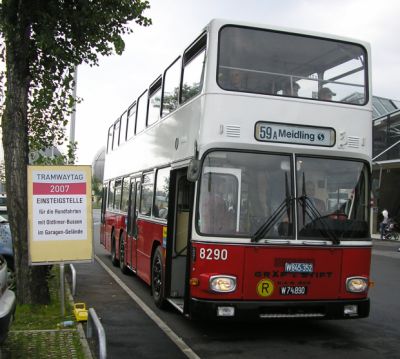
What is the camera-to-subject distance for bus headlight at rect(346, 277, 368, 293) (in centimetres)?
709

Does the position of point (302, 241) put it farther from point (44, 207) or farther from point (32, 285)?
point (32, 285)

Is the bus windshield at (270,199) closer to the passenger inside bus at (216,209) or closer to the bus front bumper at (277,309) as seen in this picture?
the passenger inside bus at (216,209)

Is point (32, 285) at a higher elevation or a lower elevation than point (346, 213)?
lower

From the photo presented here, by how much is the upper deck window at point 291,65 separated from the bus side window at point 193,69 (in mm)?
424

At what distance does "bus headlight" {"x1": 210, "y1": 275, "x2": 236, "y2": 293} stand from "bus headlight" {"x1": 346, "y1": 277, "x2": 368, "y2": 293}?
1.55 meters

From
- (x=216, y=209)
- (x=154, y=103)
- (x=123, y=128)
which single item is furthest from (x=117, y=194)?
(x=216, y=209)

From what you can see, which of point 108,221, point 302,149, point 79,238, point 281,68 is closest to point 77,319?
Answer: point 79,238

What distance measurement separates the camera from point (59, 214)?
24.9 feet

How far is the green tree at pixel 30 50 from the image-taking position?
7984 millimetres

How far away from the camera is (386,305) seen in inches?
393

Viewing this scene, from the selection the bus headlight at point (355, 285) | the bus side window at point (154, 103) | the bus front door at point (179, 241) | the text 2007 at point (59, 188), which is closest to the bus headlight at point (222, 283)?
the bus headlight at point (355, 285)

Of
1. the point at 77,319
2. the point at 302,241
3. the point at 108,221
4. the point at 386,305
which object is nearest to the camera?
the point at 302,241

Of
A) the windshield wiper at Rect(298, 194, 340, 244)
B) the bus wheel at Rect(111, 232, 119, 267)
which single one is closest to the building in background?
the bus wheel at Rect(111, 232, 119, 267)

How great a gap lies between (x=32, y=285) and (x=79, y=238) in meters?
1.21
